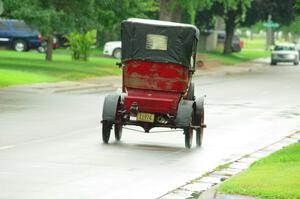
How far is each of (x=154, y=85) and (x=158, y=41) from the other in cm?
106

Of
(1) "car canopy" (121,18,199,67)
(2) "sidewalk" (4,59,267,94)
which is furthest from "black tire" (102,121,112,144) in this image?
(2) "sidewalk" (4,59,267,94)

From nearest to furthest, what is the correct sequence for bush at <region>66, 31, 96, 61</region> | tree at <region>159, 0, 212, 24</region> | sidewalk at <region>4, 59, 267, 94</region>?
sidewalk at <region>4, 59, 267, 94</region> → bush at <region>66, 31, 96, 61</region> → tree at <region>159, 0, 212, 24</region>

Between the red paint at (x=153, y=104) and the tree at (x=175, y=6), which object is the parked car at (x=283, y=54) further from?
the red paint at (x=153, y=104)

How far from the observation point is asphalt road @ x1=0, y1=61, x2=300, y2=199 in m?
11.7

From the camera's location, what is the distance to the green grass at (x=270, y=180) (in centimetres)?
1010

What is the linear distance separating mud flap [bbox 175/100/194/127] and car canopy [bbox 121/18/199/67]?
0.95 m

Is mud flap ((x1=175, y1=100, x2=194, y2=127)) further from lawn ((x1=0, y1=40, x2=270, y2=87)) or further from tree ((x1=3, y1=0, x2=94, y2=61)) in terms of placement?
tree ((x1=3, y1=0, x2=94, y2=61))

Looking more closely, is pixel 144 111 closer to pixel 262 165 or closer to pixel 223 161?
pixel 223 161

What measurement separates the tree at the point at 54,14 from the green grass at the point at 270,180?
25041 mm

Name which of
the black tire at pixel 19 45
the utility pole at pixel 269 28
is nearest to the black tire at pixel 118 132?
the black tire at pixel 19 45

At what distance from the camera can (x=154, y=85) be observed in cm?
1691

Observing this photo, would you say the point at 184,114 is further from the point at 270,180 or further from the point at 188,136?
the point at 270,180

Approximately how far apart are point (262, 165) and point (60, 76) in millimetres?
25809

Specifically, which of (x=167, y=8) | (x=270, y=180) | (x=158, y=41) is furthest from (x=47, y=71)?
(x=270, y=180)
